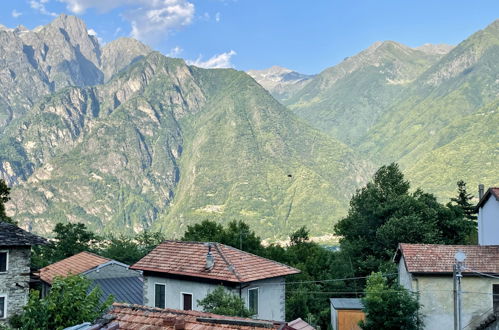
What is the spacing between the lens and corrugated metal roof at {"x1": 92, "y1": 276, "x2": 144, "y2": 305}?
37031 millimetres

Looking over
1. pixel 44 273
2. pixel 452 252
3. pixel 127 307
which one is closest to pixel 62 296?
pixel 127 307

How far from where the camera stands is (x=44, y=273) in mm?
38375

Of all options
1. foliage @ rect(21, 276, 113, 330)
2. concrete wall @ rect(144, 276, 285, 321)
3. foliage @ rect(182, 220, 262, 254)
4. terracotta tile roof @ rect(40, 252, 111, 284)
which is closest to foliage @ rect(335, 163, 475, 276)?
foliage @ rect(182, 220, 262, 254)

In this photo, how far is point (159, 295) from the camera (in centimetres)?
3009

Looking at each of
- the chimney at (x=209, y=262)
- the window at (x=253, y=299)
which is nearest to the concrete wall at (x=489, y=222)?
the window at (x=253, y=299)

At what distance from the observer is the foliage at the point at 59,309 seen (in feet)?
42.6

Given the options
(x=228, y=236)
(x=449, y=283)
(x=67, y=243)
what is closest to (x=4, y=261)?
(x=449, y=283)

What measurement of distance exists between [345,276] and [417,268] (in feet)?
67.4

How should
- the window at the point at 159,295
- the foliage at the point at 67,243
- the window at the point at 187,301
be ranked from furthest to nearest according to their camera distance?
the foliage at the point at 67,243
the window at the point at 159,295
the window at the point at 187,301

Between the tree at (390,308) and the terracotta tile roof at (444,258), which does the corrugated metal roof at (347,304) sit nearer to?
the terracotta tile roof at (444,258)

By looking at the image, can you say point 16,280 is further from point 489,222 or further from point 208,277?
point 489,222

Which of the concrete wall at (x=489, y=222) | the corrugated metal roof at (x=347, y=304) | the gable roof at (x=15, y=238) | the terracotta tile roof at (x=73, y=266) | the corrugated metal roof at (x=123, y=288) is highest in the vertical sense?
the concrete wall at (x=489, y=222)

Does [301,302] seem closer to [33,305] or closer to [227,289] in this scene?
[227,289]

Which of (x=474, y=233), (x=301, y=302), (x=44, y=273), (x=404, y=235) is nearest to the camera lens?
(x=44, y=273)
